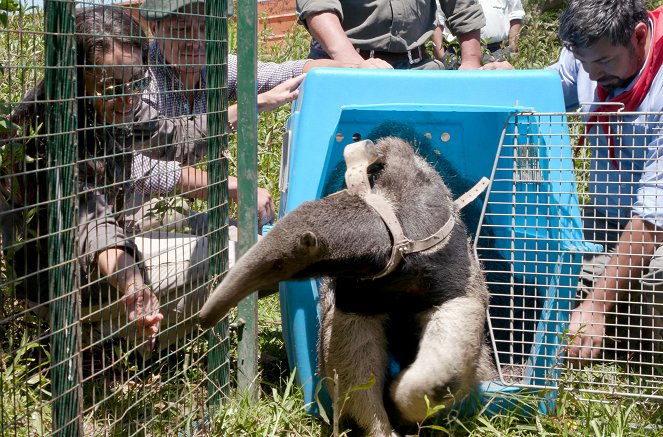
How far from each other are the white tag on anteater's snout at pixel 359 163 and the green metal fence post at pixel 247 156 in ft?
1.44

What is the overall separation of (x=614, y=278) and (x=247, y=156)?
5.70 ft

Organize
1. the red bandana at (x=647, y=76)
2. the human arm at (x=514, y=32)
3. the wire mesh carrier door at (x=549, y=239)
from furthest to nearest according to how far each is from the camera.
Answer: the human arm at (x=514, y=32) < the red bandana at (x=647, y=76) < the wire mesh carrier door at (x=549, y=239)

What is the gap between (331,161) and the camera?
373cm

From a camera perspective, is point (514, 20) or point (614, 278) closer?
point (614, 278)

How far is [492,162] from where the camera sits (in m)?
3.76

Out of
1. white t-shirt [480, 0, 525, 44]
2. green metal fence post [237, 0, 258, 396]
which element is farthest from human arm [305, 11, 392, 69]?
white t-shirt [480, 0, 525, 44]

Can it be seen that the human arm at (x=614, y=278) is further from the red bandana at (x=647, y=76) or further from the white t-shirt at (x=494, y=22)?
the white t-shirt at (x=494, y=22)

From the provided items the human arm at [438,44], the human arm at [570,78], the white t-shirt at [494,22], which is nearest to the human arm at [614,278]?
the human arm at [570,78]

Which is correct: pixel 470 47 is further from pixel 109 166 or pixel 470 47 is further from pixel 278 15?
pixel 278 15

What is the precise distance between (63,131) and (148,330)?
975mm

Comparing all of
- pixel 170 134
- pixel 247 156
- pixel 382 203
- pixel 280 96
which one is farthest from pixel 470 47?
pixel 170 134

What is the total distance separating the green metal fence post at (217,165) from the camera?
11.0ft

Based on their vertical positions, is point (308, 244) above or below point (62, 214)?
below

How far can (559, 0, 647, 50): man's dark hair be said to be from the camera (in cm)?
392
